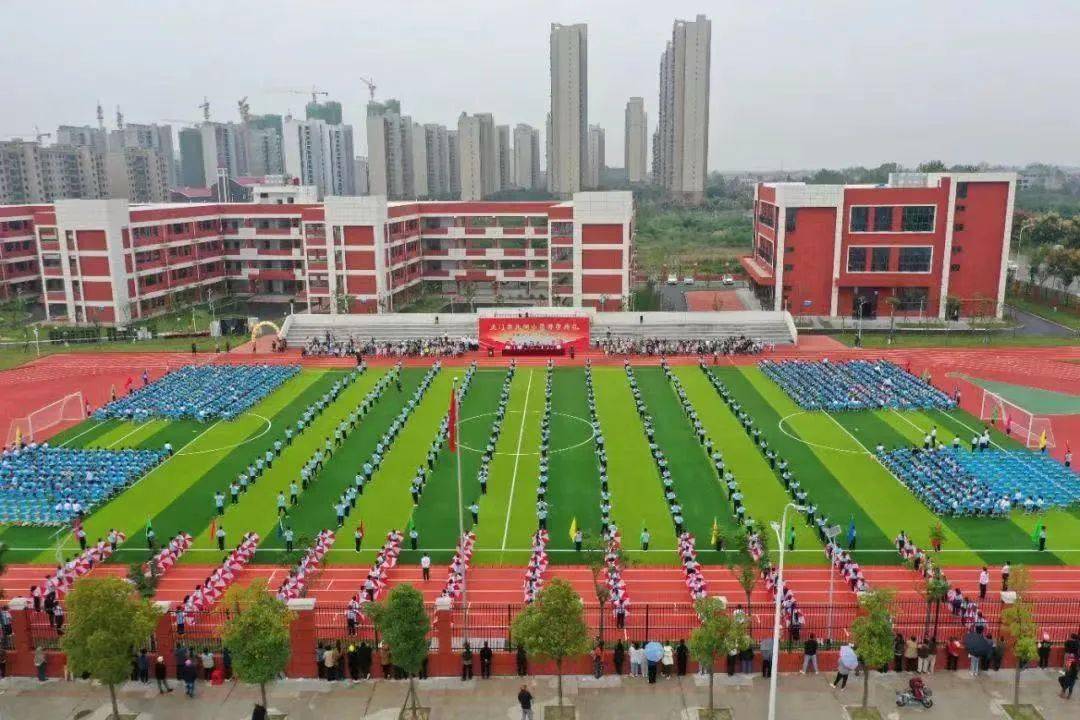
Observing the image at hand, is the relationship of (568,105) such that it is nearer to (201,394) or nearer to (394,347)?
(394,347)

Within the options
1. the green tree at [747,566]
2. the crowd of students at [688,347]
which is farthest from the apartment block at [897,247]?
the green tree at [747,566]

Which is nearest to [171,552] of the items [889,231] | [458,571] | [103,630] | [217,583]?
[217,583]

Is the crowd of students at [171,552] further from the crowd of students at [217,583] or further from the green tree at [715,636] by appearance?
the green tree at [715,636]

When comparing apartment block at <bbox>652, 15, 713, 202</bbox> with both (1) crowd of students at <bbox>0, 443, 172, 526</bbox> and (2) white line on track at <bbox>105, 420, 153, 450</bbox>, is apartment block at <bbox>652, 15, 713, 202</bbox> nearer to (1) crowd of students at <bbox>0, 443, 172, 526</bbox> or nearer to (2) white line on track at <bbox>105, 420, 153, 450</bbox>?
(2) white line on track at <bbox>105, 420, 153, 450</bbox>

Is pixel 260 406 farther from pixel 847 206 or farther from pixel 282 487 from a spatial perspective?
pixel 847 206

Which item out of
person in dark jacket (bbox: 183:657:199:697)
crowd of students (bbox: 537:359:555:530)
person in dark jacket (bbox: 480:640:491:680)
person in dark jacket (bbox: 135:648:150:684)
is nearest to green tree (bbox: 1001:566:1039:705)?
person in dark jacket (bbox: 480:640:491:680)
